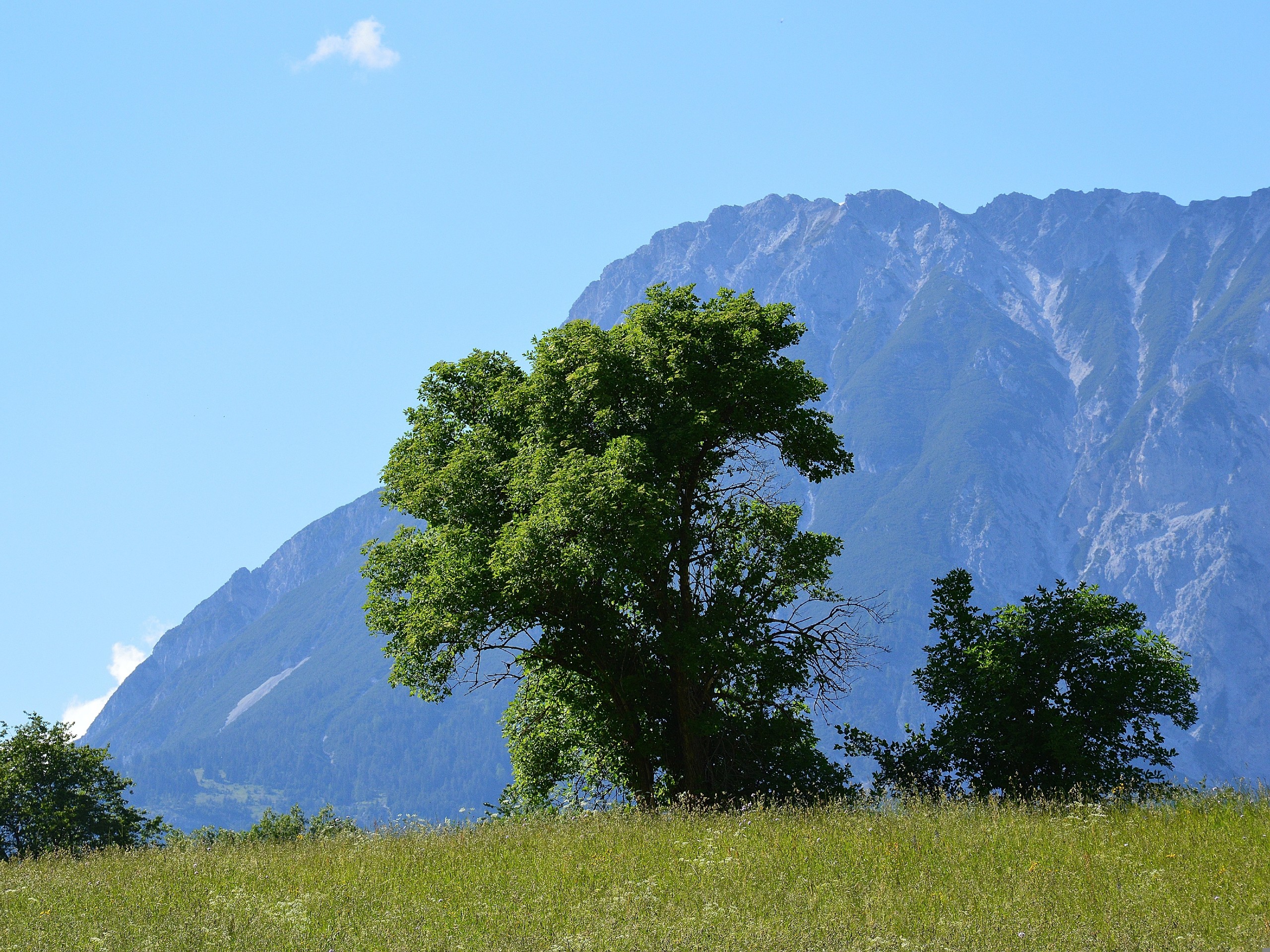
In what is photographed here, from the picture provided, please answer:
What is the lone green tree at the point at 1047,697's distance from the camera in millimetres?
28219

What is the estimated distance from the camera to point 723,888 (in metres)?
12.2

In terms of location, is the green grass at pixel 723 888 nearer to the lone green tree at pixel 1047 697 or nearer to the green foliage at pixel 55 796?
the lone green tree at pixel 1047 697

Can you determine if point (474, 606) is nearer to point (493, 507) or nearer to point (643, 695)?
point (493, 507)

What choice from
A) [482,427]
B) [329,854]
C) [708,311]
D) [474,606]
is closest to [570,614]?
[474,606]

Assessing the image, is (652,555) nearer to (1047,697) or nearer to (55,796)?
(1047,697)

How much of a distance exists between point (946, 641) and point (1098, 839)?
16.7m

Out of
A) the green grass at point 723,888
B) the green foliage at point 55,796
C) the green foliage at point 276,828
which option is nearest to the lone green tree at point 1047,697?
the green grass at point 723,888

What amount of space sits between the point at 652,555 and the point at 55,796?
110ft

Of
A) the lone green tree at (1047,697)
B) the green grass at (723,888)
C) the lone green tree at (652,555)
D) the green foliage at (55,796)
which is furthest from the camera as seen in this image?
the green foliage at (55,796)

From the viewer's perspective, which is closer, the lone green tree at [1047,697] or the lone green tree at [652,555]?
the lone green tree at [652,555]

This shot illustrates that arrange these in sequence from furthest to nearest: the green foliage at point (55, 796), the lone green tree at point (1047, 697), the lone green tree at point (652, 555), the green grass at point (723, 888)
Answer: the green foliage at point (55, 796) < the lone green tree at point (1047, 697) < the lone green tree at point (652, 555) < the green grass at point (723, 888)

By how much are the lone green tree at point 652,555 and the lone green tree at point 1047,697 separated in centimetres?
271

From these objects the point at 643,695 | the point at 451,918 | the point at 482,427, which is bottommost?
→ the point at 451,918

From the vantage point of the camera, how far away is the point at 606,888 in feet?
41.4
